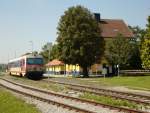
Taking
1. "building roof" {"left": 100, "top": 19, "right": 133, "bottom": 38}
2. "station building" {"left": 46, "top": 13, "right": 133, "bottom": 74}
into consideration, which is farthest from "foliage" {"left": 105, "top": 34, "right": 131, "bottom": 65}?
"building roof" {"left": 100, "top": 19, "right": 133, "bottom": 38}

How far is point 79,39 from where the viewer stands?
72.3 metres

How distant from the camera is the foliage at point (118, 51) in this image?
257 feet

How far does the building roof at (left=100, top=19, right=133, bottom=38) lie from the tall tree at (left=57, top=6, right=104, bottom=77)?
3066 cm

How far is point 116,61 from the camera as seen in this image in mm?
79312

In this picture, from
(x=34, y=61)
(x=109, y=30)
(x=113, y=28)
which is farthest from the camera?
(x=113, y=28)

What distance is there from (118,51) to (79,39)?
10007 mm

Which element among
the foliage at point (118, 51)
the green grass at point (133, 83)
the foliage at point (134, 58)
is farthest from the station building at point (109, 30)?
the green grass at point (133, 83)

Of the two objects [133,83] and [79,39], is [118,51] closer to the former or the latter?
[79,39]

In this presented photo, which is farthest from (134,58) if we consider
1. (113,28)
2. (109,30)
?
(113,28)

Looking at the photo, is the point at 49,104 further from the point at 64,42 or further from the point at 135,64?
the point at 135,64

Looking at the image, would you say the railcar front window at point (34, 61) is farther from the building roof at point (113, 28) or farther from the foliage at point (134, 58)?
the building roof at point (113, 28)

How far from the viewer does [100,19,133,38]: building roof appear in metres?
106

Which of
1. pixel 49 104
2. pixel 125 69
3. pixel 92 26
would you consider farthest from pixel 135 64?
pixel 49 104

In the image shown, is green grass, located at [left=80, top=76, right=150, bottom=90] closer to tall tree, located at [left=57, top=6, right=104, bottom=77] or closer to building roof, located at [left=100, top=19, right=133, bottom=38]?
tall tree, located at [left=57, top=6, right=104, bottom=77]
